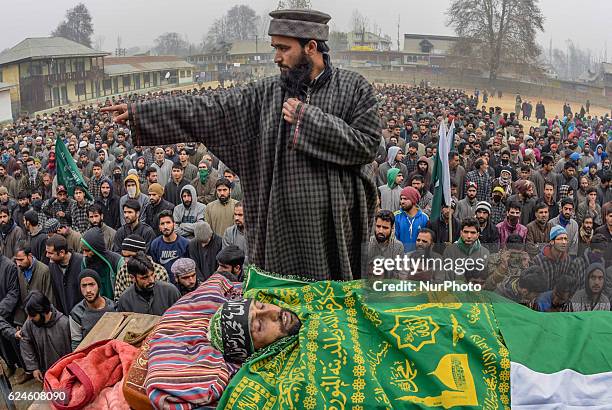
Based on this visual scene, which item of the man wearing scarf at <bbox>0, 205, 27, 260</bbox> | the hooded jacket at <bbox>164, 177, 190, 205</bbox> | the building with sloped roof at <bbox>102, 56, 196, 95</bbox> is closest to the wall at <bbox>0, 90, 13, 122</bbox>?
the building with sloped roof at <bbox>102, 56, 196, 95</bbox>

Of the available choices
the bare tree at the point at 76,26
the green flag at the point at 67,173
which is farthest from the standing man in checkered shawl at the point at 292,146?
the bare tree at the point at 76,26

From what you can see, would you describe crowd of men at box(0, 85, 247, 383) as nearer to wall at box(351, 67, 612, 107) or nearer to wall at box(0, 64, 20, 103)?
wall at box(0, 64, 20, 103)

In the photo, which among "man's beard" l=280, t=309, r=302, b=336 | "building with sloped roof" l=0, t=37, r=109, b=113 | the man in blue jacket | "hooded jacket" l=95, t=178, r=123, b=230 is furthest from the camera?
"building with sloped roof" l=0, t=37, r=109, b=113

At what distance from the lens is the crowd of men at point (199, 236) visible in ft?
10.5

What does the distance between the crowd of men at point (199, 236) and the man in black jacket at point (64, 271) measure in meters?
0.01

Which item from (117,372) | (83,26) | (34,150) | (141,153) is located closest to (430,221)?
(117,372)

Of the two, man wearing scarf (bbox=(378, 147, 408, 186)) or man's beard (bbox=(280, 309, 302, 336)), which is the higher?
man's beard (bbox=(280, 309, 302, 336))

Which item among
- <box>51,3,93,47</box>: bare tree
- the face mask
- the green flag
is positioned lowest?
the face mask

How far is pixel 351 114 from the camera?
292 centimetres

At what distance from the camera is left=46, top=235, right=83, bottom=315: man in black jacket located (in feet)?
19.1

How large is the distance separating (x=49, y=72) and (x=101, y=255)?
118 feet

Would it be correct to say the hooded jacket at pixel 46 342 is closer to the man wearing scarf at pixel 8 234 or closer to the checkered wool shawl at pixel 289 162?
the checkered wool shawl at pixel 289 162

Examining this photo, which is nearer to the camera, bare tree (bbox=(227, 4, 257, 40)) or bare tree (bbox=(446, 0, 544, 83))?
bare tree (bbox=(446, 0, 544, 83))

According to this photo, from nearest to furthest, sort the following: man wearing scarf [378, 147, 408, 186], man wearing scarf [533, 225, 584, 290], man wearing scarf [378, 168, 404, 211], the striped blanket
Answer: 1. the striped blanket
2. man wearing scarf [533, 225, 584, 290]
3. man wearing scarf [378, 168, 404, 211]
4. man wearing scarf [378, 147, 408, 186]
